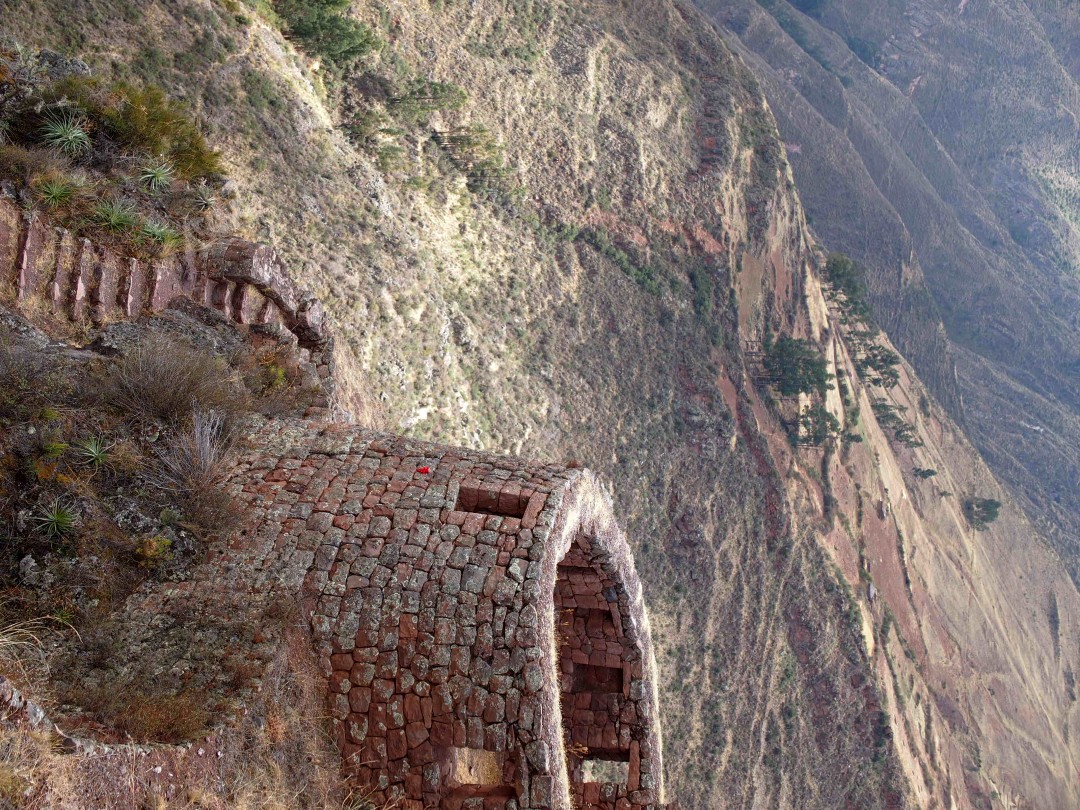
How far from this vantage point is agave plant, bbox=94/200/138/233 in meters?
9.30

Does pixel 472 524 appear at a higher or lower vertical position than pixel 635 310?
lower

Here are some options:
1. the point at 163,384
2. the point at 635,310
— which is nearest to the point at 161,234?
the point at 163,384

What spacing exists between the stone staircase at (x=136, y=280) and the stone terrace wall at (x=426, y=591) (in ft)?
8.67

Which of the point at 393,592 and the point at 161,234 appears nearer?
the point at 393,592

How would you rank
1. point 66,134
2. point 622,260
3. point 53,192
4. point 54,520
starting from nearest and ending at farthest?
point 54,520 < point 53,192 < point 66,134 < point 622,260

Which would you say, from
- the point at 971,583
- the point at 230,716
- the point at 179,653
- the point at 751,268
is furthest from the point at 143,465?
the point at 971,583

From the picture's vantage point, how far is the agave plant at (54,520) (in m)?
6.68

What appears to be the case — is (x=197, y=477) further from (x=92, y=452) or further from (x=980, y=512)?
(x=980, y=512)

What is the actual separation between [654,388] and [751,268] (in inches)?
427

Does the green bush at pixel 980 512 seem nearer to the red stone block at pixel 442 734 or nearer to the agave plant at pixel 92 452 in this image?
the red stone block at pixel 442 734

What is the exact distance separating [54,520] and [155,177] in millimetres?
5479

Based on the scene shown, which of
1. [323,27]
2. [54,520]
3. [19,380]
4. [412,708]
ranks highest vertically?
[323,27]

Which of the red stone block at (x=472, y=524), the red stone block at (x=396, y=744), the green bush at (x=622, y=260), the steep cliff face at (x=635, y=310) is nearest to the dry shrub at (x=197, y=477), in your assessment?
the red stone block at (x=472, y=524)

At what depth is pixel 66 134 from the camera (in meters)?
9.66
